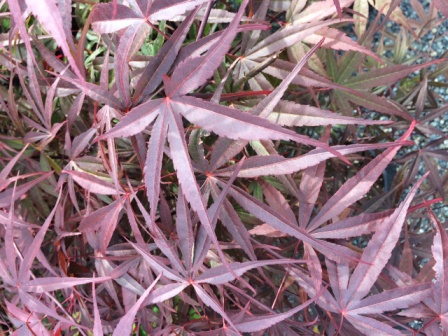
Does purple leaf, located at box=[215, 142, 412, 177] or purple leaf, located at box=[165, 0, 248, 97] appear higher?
purple leaf, located at box=[165, 0, 248, 97]

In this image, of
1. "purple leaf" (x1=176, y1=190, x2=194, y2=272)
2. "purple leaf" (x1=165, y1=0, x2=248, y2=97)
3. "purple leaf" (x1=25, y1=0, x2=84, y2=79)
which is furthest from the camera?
"purple leaf" (x1=176, y1=190, x2=194, y2=272)

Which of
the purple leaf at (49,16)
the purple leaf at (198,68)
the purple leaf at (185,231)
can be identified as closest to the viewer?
the purple leaf at (49,16)

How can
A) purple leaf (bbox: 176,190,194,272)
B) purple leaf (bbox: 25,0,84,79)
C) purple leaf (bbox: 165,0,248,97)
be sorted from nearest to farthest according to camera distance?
purple leaf (bbox: 25,0,84,79), purple leaf (bbox: 165,0,248,97), purple leaf (bbox: 176,190,194,272)

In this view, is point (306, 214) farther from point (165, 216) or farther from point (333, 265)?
point (165, 216)

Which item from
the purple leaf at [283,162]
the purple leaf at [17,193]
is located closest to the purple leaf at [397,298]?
the purple leaf at [283,162]

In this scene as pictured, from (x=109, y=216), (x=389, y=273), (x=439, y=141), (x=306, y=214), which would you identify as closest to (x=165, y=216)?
(x=109, y=216)

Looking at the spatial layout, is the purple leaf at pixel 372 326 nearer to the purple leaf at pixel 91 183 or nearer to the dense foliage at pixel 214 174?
the dense foliage at pixel 214 174

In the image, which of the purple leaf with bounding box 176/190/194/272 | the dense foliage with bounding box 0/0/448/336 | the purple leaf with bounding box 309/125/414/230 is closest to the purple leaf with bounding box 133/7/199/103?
the dense foliage with bounding box 0/0/448/336

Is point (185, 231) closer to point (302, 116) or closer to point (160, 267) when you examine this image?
point (160, 267)

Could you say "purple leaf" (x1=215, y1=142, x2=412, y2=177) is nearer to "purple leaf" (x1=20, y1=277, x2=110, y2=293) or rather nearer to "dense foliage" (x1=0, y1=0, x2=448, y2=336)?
"dense foliage" (x1=0, y1=0, x2=448, y2=336)

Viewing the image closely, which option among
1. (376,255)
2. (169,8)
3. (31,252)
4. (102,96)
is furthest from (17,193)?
(376,255)

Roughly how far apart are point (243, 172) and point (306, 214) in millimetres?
96

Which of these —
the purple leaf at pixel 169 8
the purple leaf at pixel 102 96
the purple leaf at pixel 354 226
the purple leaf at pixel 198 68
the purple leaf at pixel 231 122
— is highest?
the purple leaf at pixel 169 8

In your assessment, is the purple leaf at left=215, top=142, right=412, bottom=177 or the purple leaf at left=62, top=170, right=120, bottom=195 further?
the purple leaf at left=62, top=170, right=120, bottom=195
